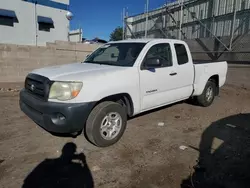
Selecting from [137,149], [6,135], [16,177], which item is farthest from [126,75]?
[6,135]

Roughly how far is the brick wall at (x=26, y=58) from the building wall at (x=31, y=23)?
18.7 ft

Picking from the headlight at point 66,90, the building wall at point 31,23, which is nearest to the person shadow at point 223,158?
the headlight at point 66,90

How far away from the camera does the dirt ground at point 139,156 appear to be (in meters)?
2.96

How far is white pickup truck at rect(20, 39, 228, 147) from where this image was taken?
345 cm

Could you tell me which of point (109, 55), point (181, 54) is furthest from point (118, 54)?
point (181, 54)

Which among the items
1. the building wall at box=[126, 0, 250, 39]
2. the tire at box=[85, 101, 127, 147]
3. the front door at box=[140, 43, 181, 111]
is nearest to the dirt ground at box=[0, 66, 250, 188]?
the tire at box=[85, 101, 127, 147]

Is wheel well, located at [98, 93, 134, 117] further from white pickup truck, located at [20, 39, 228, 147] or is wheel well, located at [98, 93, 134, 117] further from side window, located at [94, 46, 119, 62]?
side window, located at [94, 46, 119, 62]

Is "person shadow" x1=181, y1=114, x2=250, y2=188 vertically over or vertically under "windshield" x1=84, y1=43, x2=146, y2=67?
under

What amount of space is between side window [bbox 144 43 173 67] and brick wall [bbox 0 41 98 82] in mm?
7231

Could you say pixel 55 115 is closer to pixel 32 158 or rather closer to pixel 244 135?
pixel 32 158

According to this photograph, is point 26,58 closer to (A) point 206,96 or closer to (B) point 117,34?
(A) point 206,96

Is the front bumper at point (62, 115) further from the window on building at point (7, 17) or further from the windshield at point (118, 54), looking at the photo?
the window on building at point (7, 17)

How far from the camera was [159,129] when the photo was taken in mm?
A: 4848

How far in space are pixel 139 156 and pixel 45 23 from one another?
16112mm
